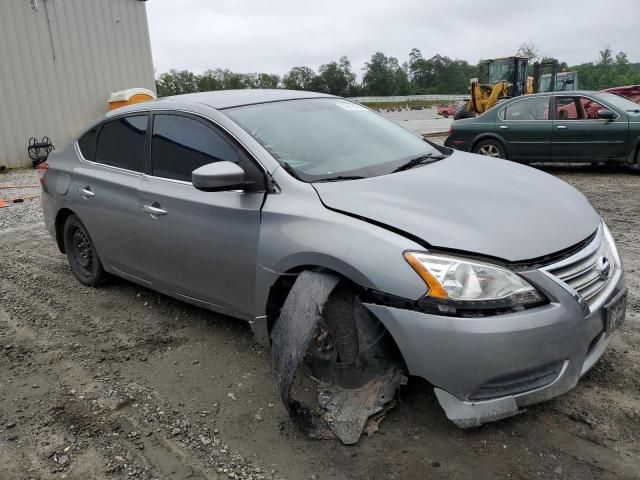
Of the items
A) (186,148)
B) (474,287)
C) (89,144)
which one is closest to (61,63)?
(89,144)

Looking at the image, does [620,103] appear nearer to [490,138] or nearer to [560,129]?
[560,129]

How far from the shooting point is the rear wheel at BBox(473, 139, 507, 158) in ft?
31.3

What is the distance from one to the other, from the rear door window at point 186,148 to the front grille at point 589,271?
1.61 m

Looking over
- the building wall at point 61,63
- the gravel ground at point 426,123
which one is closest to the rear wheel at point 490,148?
the gravel ground at point 426,123

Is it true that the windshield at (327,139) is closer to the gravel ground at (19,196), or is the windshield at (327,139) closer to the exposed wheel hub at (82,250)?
the exposed wheel hub at (82,250)

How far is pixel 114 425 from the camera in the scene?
273 cm

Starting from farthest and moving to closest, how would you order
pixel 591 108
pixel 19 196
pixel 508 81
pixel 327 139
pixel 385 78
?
pixel 385 78 → pixel 508 81 → pixel 19 196 → pixel 591 108 → pixel 327 139

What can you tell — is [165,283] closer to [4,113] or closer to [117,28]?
[4,113]

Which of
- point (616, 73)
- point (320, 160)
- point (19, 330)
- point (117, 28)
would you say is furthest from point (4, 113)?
point (616, 73)

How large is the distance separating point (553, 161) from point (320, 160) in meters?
7.36

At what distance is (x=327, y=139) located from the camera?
326 cm

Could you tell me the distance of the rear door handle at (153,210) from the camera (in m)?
3.39

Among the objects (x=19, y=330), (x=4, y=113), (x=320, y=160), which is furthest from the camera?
(x=4, y=113)

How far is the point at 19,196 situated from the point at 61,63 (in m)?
5.77
